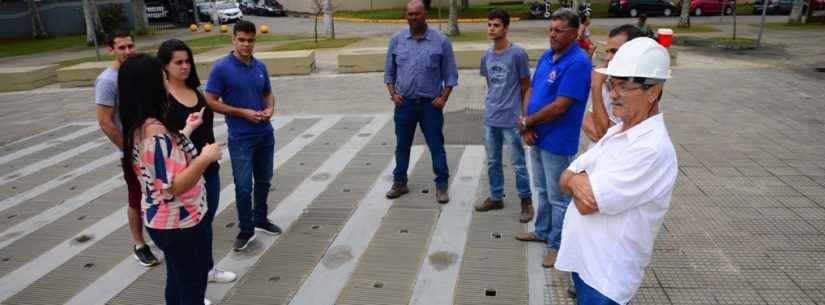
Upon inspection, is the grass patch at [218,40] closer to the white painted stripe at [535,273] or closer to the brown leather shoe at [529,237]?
the brown leather shoe at [529,237]

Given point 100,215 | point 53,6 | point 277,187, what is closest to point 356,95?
point 277,187

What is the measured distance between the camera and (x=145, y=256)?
4426 mm

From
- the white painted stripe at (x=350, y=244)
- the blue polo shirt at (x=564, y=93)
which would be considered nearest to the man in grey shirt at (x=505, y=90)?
the blue polo shirt at (x=564, y=93)

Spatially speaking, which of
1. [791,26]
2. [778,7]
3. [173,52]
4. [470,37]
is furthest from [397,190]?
[778,7]

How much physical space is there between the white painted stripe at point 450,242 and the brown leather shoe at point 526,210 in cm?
48

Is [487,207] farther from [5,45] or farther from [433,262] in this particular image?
[5,45]

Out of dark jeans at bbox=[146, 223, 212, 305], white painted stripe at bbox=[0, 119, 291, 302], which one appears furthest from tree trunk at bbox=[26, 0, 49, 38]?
dark jeans at bbox=[146, 223, 212, 305]

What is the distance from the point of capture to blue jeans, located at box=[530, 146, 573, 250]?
3902 millimetres

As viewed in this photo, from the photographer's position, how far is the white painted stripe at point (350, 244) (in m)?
3.88

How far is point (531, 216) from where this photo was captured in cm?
499

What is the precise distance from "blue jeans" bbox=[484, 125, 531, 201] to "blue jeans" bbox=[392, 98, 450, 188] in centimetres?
55

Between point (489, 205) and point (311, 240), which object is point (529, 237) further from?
Answer: point (311, 240)

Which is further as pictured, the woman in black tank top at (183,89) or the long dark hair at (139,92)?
the woman in black tank top at (183,89)

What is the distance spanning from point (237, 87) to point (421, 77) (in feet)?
5.57
